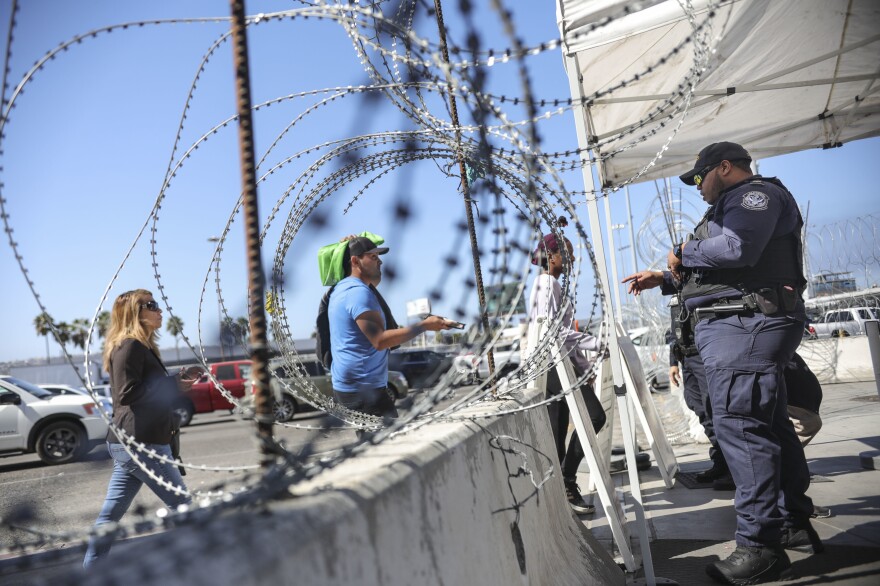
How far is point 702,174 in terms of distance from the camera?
386 cm

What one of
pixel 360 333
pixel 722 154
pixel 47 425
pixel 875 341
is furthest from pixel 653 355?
pixel 47 425

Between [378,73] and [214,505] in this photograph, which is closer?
[214,505]

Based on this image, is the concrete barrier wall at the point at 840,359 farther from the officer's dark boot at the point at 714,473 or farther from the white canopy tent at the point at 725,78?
the officer's dark boot at the point at 714,473

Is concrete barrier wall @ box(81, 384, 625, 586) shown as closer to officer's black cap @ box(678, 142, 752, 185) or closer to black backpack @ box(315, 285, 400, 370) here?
black backpack @ box(315, 285, 400, 370)

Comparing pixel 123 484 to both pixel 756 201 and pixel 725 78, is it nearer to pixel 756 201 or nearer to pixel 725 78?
pixel 756 201

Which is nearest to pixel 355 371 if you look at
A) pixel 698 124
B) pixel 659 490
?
pixel 659 490

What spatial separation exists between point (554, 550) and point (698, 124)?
5.12 m

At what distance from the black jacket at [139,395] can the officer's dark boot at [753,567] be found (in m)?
3.19

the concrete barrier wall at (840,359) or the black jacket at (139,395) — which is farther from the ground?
the black jacket at (139,395)

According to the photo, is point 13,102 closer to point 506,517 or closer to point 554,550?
point 506,517

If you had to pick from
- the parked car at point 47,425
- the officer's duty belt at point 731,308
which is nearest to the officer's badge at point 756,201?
the officer's duty belt at point 731,308

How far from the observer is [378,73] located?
2984 mm

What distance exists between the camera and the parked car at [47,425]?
11820mm

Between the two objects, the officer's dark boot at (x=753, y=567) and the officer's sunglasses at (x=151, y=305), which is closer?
the officer's dark boot at (x=753, y=567)
